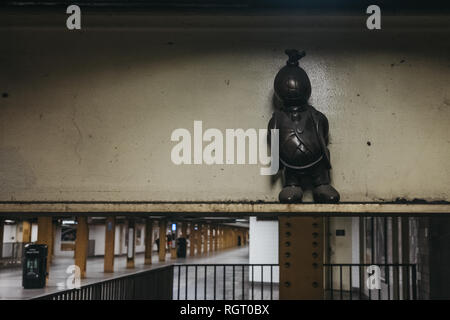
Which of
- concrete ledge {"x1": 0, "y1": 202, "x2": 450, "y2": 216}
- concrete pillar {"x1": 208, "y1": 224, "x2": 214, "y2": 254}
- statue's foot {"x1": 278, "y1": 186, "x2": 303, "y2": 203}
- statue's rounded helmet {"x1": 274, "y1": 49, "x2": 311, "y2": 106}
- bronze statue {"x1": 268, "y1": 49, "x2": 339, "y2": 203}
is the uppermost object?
statue's rounded helmet {"x1": 274, "y1": 49, "x2": 311, "y2": 106}

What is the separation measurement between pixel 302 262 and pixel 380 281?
5.06m

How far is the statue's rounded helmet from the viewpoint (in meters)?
2.01

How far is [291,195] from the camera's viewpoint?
6.41 ft

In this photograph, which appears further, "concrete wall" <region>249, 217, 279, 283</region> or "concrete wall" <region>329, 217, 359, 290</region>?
"concrete wall" <region>249, 217, 279, 283</region>

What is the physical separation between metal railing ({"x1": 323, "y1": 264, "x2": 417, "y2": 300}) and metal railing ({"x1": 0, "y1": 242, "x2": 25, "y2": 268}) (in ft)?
40.1

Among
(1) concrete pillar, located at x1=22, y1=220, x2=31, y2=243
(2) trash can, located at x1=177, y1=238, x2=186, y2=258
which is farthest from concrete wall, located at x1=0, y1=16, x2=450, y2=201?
(2) trash can, located at x1=177, y1=238, x2=186, y2=258

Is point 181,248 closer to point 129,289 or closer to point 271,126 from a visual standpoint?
point 129,289

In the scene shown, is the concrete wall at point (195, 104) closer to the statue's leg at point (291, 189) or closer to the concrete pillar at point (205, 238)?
the statue's leg at point (291, 189)

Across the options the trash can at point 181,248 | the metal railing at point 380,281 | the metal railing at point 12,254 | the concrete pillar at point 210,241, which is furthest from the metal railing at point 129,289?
the concrete pillar at point 210,241

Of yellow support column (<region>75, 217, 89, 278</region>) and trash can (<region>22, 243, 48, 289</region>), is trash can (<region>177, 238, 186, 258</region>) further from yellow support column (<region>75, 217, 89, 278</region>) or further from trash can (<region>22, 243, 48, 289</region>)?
trash can (<region>22, 243, 48, 289</region>)

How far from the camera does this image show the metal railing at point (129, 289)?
490 centimetres

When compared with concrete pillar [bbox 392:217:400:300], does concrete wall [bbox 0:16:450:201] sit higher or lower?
higher

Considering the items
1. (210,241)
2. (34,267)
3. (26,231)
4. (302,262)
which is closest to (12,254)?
(26,231)
